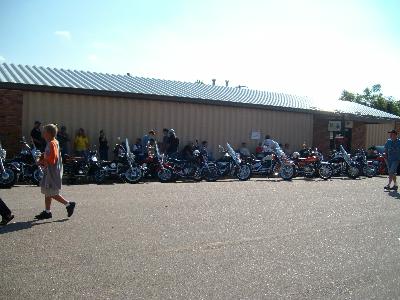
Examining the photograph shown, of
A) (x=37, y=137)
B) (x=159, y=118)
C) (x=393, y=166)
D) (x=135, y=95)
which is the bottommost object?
(x=393, y=166)

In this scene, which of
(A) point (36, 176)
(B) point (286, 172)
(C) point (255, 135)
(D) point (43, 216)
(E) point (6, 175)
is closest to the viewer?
(D) point (43, 216)

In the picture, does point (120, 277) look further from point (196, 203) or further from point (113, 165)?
point (113, 165)

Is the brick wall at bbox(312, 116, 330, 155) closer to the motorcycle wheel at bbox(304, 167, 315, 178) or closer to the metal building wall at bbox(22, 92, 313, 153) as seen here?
the metal building wall at bbox(22, 92, 313, 153)

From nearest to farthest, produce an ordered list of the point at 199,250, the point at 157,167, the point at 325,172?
the point at 199,250 → the point at 157,167 → the point at 325,172

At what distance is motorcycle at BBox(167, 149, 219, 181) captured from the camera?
15.7 metres

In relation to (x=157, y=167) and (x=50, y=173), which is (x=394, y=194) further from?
(x=50, y=173)

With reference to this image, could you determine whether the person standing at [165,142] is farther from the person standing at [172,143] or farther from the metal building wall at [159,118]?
the metal building wall at [159,118]

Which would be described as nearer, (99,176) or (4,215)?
(4,215)

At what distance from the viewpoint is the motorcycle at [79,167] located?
13688mm

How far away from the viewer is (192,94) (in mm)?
20094

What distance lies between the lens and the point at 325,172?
58.0 feet

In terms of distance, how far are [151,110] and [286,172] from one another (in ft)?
19.3

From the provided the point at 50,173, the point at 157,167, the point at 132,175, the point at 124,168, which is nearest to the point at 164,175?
the point at 157,167

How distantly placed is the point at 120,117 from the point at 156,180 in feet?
11.2
